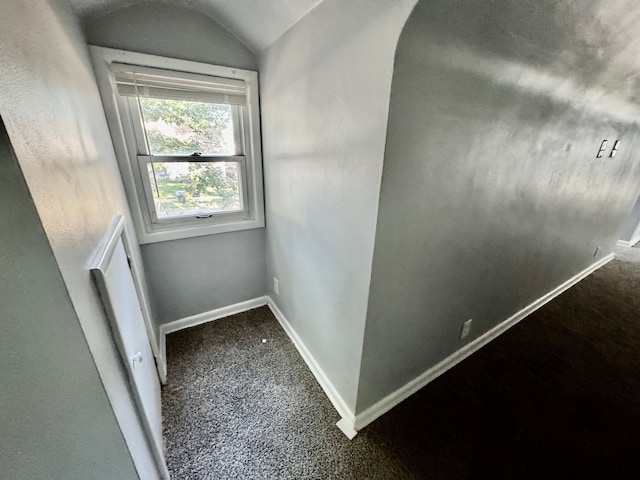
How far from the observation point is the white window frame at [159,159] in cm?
140

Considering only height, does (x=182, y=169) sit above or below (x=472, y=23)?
below

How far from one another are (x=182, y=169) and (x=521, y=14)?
1.94m

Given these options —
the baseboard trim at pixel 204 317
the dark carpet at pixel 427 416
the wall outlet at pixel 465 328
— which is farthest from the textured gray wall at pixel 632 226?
the baseboard trim at pixel 204 317

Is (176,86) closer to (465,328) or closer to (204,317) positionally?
(204,317)

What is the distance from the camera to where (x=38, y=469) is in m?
0.62

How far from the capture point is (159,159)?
1670 millimetres

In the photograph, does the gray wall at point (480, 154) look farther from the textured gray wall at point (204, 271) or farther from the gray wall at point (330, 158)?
the textured gray wall at point (204, 271)

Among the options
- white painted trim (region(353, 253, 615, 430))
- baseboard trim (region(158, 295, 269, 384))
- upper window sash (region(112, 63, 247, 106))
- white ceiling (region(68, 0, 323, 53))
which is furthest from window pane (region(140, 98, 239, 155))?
white painted trim (region(353, 253, 615, 430))

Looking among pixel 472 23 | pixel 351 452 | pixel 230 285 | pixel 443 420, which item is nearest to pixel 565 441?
pixel 443 420

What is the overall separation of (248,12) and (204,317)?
6.92 ft

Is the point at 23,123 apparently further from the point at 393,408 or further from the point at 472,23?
the point at 393,408

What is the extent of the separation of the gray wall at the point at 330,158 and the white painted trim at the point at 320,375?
0.05 metres

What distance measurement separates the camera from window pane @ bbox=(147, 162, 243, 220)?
174cm

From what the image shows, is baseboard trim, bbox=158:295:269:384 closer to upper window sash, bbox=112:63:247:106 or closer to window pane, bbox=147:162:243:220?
window pane, bbox=147:162:243:220
